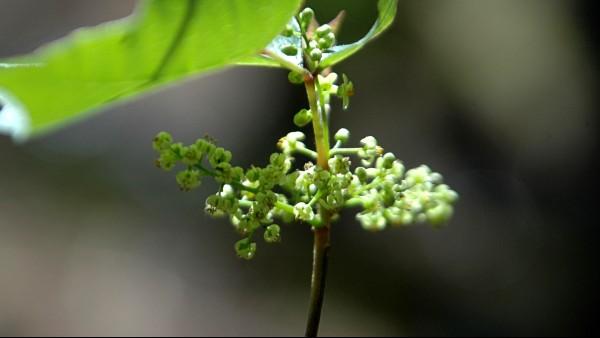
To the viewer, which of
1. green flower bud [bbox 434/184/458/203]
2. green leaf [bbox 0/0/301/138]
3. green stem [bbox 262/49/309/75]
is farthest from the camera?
green flower bud [bbox 434/184/458/203]

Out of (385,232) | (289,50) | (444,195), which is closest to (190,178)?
(289,50)

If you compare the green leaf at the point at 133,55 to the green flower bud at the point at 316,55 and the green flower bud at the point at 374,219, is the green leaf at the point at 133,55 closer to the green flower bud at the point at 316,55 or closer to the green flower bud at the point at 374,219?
the green flower bud at the point at 316,55

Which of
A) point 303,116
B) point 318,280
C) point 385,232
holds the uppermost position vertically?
point 385,232

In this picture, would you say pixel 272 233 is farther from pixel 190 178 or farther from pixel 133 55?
pixel 133 55

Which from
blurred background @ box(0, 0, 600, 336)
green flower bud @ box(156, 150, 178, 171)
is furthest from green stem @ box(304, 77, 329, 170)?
blurred background @ box(0, 0, 600, 336)

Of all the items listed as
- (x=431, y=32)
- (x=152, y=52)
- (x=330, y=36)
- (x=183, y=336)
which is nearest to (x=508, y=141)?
(x=431, y=32)

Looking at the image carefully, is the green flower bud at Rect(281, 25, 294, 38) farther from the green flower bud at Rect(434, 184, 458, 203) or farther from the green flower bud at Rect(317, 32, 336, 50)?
the green flower bud at Rect(434, 184, 458, 203)
